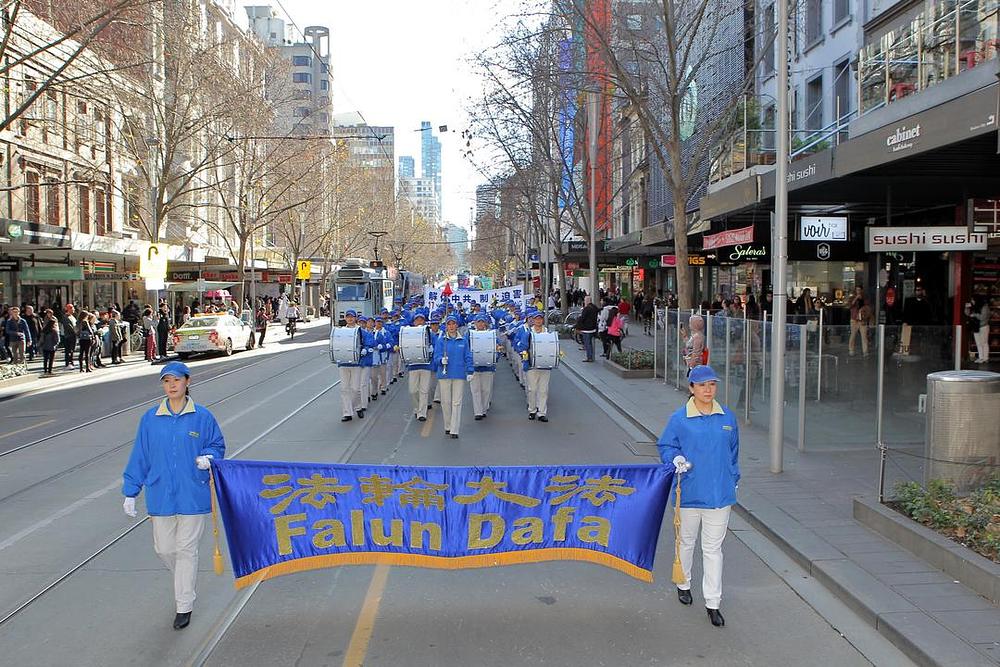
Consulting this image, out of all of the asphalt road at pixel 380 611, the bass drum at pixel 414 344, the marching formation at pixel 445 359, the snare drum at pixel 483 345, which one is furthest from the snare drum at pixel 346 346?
the asphalt road at pixel 380 611

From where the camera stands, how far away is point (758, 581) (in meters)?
6.69

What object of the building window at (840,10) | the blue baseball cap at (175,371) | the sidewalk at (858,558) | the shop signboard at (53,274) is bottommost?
the sidewalk at (858,558)

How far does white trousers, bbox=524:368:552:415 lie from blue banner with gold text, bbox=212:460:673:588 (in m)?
8.76

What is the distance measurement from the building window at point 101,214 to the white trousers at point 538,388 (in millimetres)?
28573

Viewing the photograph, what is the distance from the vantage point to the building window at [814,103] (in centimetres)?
2503

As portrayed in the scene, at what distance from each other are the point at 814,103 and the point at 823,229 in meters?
10.0

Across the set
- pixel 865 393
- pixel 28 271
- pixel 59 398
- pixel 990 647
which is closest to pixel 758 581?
pixel 990 647

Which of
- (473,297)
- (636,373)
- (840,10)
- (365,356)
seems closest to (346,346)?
(365,356)

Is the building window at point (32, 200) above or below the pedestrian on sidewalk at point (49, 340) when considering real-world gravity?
above

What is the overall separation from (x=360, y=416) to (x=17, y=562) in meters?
7.97

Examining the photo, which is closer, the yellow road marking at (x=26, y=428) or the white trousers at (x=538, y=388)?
the yellow road marking at (x=26, y=428)

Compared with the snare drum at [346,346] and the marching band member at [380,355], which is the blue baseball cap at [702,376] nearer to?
the snare drum at [346,346]

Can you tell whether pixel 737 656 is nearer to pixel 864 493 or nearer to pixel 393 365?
pixel 864 493

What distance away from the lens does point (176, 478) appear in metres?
5.52
